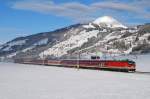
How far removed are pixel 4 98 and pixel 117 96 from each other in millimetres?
10225

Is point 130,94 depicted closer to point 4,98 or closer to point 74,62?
point 4,98

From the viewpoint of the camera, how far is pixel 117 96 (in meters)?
32.3

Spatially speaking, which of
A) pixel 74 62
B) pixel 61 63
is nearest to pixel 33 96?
pixel 74 62

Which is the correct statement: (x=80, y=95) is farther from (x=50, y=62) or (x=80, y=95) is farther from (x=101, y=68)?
(x=50, y=62)

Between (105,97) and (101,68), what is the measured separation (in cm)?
5499

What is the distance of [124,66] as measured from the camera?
7512 centimetres

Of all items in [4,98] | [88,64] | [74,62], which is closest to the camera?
[4,98]

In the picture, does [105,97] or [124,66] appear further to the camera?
[124,66]

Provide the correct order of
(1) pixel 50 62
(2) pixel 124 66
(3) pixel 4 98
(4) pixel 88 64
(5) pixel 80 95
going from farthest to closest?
(1) pixel 50 62
(4) pixel 88 64
(2) pixel 124 66
(5) pixel 80 95
(3) pixel 4 98

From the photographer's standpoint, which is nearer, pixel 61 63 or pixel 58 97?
pixel 58 97

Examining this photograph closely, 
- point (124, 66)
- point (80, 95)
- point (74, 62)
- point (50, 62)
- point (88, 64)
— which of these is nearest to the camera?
point (80, 95)

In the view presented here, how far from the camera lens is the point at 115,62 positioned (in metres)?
78.6

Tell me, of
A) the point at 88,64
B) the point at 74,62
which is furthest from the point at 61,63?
the point at 88,64

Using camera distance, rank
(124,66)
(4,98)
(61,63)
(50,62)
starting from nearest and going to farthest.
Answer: (4,98), (124,66), (61,63), (50,62)
